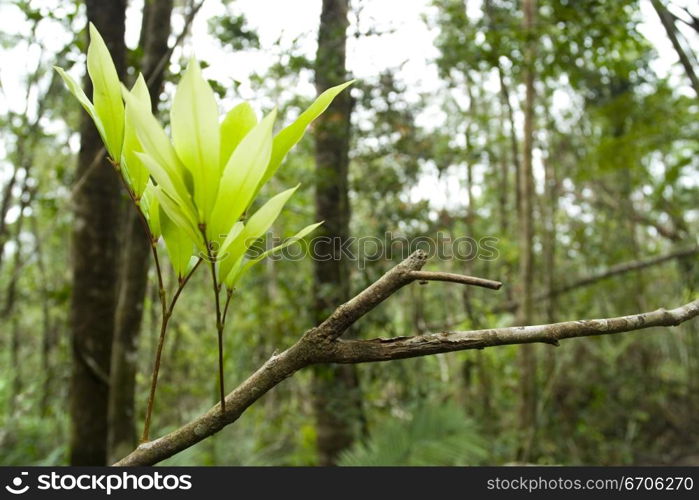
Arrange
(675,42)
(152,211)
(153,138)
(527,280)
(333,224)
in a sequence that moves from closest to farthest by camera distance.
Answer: (153,138)
(152,211)
(675,42)
(333,224)
(527,280)

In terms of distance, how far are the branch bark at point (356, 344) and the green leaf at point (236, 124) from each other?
20 centimetres

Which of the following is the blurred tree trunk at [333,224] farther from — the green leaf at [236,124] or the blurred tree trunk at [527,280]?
the green leaf at [236,124]

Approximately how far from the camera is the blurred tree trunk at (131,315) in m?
1.69

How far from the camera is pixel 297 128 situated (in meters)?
0.52

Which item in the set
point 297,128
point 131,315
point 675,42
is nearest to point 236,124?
point 297,128

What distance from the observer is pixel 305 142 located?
2.72 m

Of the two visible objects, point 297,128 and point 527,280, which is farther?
point 527,280

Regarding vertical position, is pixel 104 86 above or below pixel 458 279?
above

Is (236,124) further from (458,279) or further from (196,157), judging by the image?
(458,279)

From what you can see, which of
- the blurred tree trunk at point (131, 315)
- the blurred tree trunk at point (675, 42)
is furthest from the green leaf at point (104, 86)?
the blurred tree trunk at point (675, 42)

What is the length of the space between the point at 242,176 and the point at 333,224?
2.02 meters

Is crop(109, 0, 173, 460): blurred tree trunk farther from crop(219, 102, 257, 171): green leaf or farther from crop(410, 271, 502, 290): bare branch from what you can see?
crop(410, 271, 502, 290): bare branch

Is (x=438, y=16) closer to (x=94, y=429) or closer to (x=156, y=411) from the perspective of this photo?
(x=94, y=429)
